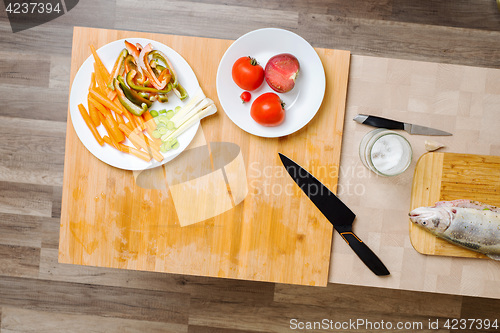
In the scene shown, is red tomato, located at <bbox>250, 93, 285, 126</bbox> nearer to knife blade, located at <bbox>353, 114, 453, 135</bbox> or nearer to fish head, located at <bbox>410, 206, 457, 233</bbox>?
knife blade, located at <bbox>353, 114, 453, 135</bbox>

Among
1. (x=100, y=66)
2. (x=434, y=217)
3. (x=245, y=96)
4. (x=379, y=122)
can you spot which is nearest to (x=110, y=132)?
(x=100, y=66)

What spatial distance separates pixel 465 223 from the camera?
3.24ft

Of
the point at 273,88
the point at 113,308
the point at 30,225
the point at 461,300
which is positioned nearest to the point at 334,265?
the point at 273,88

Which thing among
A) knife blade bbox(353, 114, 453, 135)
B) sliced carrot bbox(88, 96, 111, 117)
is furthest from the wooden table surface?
sliced carrot bbox(88, 96, 111, 117)

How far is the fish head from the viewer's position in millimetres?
979

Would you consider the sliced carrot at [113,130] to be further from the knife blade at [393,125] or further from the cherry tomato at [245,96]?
the knife blade at [393,125]

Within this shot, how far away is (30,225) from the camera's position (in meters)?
1.54

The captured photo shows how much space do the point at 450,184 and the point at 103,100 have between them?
102cm

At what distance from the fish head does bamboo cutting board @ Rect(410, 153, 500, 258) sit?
4 cm

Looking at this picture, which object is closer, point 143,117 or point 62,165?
point 143,117

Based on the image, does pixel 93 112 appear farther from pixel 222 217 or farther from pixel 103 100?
pixel 222 217

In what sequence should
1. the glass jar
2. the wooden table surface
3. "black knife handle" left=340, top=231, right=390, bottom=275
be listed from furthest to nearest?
the wooden table surface
"black knife handle" left=340, top=231, right=390, bottom=275
the glass jar

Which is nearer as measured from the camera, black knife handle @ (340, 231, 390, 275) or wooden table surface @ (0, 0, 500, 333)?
black knife handle @ (340, 231, 390, 275)

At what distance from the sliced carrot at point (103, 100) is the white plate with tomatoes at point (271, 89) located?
0.30 metres
